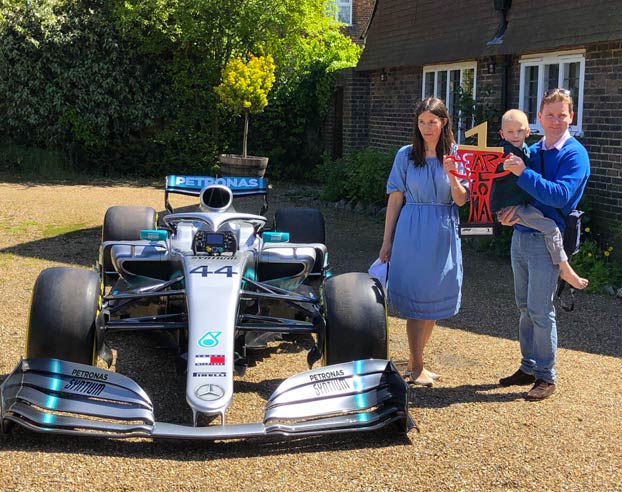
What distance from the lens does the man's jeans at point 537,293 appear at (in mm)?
5293

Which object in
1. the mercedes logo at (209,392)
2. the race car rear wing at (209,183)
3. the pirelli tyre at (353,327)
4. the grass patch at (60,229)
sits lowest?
the grass patch at (60,229)

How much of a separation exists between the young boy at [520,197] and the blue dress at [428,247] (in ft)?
1.11

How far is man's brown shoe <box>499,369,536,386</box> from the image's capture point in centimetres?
571

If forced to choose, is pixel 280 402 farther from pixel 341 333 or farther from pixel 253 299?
pixel 253 299

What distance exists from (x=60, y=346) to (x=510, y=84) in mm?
9437

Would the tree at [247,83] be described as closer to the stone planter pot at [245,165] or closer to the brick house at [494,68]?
the stone planter pot at [245,165]

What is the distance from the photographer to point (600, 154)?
34.9 feet

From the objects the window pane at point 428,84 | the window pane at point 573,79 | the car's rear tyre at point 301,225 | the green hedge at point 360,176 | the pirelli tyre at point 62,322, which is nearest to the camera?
the pirelli tyre at point 62,322

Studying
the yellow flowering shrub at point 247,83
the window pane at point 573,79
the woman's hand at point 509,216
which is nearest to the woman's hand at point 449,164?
the woman's hand at point 509,216

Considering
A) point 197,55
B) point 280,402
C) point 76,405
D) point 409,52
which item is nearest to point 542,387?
point 280,402

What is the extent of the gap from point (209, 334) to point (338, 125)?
15.5 meters

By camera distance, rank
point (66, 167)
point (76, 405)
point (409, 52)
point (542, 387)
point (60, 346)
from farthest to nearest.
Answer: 1. point (66, 167)
2. point (409, 52)
3. point (542, 387)
4. point (60, 346)
5. point (76, 405)

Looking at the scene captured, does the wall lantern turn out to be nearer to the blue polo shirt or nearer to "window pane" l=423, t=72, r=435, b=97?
"window pane" l=423, t=72, r=435, b=97

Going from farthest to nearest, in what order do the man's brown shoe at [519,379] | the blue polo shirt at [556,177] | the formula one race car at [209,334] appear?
the man's brown shoe at [519,379] → the blue polo shirt at [556,177] → the formula one race car at [209,334]
